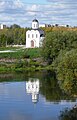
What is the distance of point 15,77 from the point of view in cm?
4675

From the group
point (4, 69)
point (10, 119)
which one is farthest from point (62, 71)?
point (4, 69)

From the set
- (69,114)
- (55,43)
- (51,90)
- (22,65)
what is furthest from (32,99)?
(55,43)

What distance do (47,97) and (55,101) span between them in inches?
73.7

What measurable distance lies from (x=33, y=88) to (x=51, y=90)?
2.58 meters

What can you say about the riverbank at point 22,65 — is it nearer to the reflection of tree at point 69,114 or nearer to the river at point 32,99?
the river at point 32,99

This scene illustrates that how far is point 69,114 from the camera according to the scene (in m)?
25.0

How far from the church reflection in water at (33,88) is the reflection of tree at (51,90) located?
1.66ft

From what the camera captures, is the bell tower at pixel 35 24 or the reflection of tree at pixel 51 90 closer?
the reflection of tree at pixel 51 90

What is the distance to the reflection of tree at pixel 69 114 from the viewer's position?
24312mm

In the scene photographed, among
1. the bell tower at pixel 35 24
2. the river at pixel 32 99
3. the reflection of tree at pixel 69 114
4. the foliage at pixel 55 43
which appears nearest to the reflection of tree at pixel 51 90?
the river at pixel 32 99

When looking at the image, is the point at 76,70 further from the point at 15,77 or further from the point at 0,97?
the point at 15,77

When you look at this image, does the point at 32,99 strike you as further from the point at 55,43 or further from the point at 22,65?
the point at 55,43

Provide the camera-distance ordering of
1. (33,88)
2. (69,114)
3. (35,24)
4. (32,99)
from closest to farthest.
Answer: (69,114)
(32,99)
(33,88)
(35,24)

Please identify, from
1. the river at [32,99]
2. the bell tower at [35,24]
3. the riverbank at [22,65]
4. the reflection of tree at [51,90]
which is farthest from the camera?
the bell tower at [35,24]
